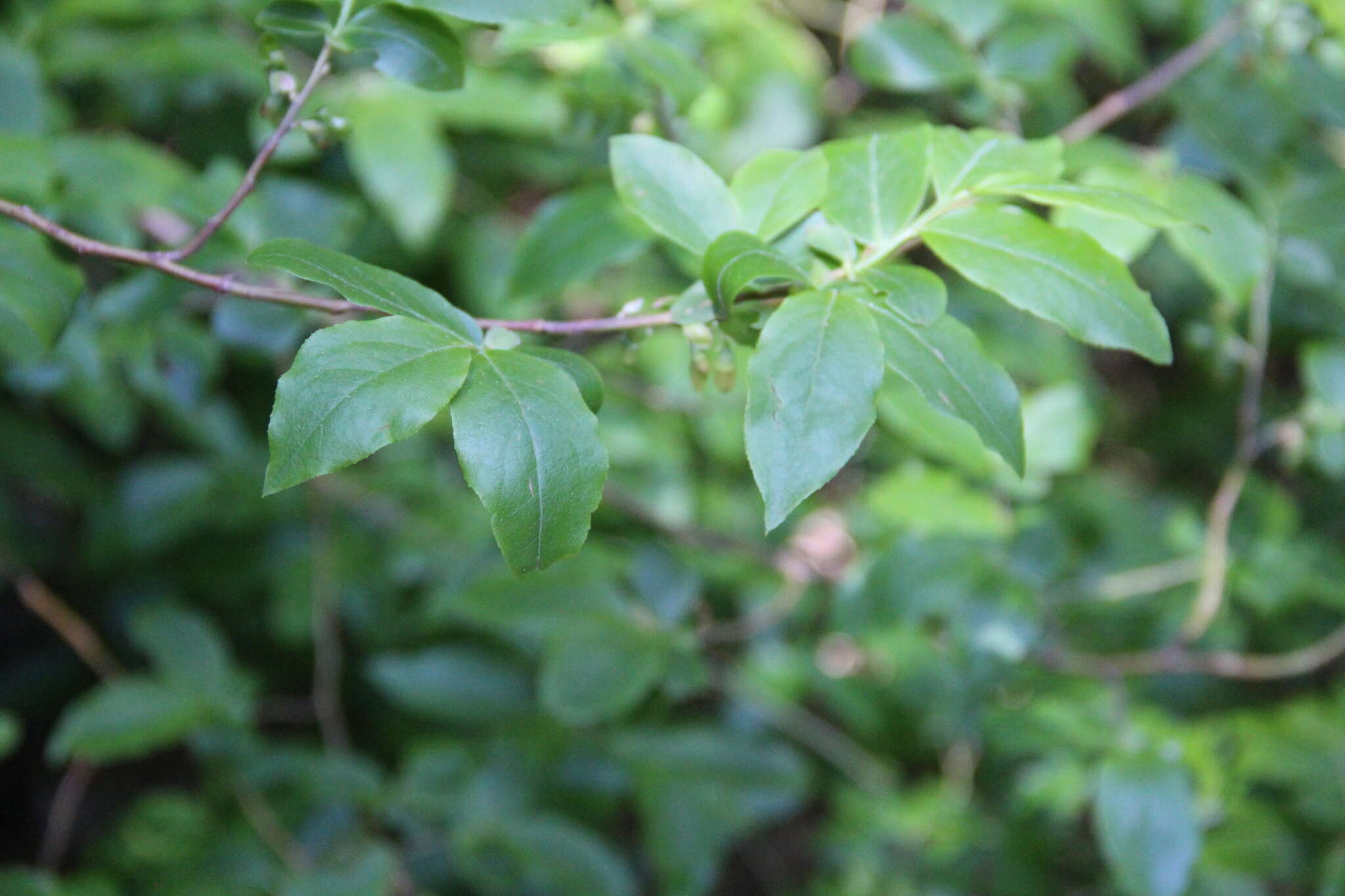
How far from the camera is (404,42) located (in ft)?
2.77

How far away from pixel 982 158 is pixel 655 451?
3.80 feet

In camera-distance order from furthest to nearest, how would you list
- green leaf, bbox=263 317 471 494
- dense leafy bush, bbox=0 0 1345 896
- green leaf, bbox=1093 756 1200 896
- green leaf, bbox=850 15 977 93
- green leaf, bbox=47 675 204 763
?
green leaf, bbox=47 675 204 763 → green leaf, bbox=850 15 977 93 → green leaf, bbox=1093 756 1200 896 → dense leafy bush, bbox=0 0 1345 896 → green leaf, bbox=263 317 471 494

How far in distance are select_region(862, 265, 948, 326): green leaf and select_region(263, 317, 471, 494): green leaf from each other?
286 millimetres

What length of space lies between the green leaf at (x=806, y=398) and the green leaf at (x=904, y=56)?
0.71 metres

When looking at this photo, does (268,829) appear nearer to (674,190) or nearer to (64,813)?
(64,813)

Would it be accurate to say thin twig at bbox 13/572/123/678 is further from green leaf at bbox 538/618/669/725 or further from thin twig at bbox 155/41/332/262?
thin twig at bbox 155/41/332/262

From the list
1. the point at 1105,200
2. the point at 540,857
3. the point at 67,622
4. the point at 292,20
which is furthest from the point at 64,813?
the point at 1105,200

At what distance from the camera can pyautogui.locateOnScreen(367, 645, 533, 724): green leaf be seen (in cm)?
173

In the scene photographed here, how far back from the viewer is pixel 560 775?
1781 mm

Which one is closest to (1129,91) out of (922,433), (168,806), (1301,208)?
(1301,208)

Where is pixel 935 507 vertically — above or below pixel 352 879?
above

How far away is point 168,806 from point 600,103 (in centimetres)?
126

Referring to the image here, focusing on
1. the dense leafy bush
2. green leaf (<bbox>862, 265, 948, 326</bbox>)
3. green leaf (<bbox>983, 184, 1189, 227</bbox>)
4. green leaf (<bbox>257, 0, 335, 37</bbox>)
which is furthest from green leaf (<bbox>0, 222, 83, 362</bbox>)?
green leaf (<bbox>983, 184, 1189, 227</bbox>)

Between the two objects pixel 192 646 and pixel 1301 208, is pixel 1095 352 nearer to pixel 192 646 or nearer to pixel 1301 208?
pixel 1301 208
